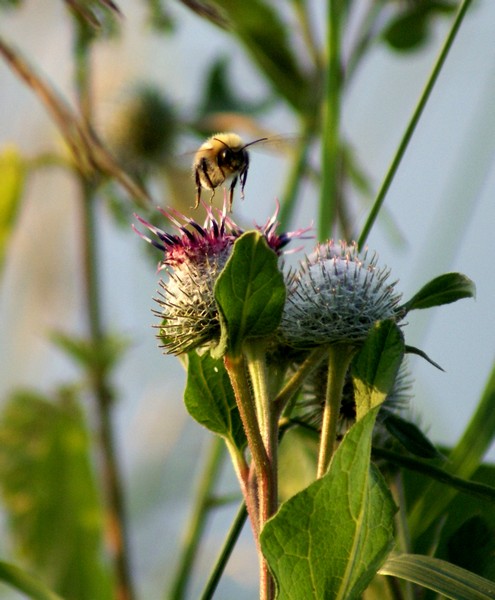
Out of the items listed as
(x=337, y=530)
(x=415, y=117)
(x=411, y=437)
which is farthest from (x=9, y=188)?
(x=337, y=530)

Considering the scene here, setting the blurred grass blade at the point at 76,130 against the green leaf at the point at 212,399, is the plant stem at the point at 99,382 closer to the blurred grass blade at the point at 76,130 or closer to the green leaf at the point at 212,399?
the blurred grass blade at the point at 76,130

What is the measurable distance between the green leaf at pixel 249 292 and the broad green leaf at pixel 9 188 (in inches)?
58.3

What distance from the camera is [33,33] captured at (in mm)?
3057

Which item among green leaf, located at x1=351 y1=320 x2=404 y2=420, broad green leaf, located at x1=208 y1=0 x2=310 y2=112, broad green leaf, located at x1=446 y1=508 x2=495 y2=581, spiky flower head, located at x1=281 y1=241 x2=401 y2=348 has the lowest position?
broad green leaf, located at x1=446 y1=508 x2=495 y2=581

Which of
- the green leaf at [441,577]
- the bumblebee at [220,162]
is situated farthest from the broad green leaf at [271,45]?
the green leaf at [441,577]

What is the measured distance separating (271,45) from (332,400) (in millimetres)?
1567

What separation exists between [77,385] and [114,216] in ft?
1.54

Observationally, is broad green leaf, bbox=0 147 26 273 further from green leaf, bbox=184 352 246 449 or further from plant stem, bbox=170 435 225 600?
green leaf, bbox=184 352 246 449

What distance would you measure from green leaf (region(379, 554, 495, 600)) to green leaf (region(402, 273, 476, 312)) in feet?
0.86

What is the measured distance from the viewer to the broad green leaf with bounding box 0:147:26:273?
2207mm

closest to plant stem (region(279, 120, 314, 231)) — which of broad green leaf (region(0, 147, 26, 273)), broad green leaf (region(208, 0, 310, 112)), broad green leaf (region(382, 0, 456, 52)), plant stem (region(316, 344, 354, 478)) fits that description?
broad green leaf (region(208, 0, 310, 112))

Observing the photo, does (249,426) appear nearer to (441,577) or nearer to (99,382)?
(441,577)

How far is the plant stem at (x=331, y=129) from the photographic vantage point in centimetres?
131

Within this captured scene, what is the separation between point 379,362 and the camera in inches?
33.1
